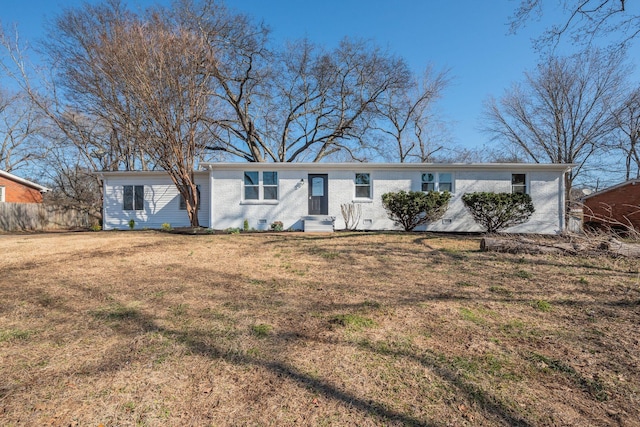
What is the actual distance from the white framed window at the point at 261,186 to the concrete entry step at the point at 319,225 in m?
1.78

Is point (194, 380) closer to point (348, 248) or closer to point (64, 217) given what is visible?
Answer: point (348, 248)

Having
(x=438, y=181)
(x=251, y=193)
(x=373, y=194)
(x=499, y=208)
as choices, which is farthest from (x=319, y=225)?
(x=499, y=208)

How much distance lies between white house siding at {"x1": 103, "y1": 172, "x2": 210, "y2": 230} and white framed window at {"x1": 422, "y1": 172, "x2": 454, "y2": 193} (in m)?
9.48

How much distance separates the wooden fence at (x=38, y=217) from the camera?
16705mm

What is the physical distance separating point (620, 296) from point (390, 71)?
19911 mm

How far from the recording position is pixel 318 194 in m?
12.7

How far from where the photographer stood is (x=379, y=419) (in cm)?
181

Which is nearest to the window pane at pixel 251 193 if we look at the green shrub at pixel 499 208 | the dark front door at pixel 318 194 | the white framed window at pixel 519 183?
the dark front door at pixel 318 194

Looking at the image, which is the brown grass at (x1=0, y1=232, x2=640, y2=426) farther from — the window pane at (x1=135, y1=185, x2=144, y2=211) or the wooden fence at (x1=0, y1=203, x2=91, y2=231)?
the wooden fence at (x1=0, y1=203, x2=91, y2=231)

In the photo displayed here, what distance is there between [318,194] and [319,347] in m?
10.2

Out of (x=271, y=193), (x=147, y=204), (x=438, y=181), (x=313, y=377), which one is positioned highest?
(x=438, y=181)

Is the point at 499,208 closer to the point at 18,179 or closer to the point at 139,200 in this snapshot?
the point at 139,200

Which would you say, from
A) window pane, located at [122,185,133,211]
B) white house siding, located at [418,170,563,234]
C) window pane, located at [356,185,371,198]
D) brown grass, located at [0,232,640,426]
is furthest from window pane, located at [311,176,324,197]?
window pane, located at [122,185,133,211]

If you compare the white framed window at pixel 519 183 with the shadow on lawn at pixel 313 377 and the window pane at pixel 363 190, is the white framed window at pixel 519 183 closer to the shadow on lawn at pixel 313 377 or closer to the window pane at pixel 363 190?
the window pane at pixel 363 190
